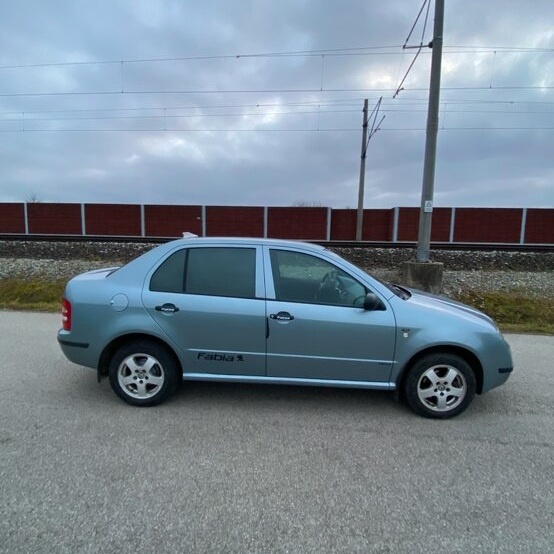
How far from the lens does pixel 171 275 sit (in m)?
3.62

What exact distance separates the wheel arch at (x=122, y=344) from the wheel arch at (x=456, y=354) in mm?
2201

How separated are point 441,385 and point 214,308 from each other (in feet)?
7.48

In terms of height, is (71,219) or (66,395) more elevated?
(71,219)

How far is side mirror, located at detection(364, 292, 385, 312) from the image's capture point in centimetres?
333

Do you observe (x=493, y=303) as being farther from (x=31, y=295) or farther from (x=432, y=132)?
(x=31, y=295)

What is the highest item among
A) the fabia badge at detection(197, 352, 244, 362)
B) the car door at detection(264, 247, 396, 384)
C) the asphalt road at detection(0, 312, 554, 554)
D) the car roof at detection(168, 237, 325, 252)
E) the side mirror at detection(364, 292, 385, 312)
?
the car roof at detection(168, 237, 325, 252)

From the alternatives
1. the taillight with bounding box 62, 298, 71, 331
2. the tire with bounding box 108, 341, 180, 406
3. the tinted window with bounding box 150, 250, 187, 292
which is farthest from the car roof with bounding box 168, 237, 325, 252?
the taillight with bounding box 62, 298, 71, 331

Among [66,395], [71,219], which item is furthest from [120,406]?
[71,219]

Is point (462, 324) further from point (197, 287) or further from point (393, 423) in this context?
point (197, 287)

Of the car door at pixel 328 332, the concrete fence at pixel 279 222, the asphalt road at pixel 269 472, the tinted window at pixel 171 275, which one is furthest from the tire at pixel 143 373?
→ the concrete fence at pixel 279 222

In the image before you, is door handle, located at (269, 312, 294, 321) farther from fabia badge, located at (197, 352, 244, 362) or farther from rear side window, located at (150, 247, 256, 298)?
fabia badge, located at (197, 352, 244, 362)

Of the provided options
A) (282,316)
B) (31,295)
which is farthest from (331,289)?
(31,295)

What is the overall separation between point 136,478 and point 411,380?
97.6 inches

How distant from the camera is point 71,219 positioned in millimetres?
32250
